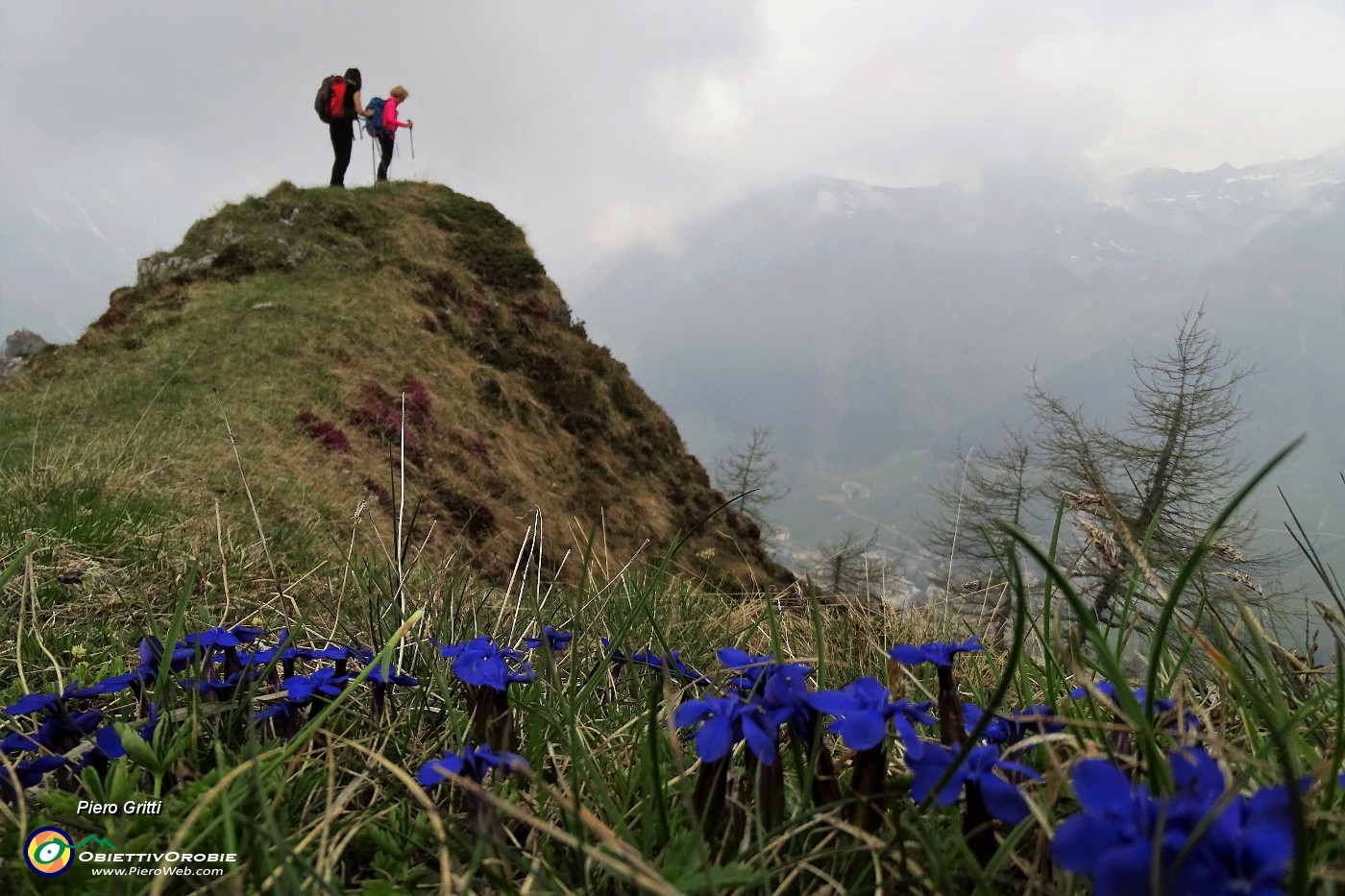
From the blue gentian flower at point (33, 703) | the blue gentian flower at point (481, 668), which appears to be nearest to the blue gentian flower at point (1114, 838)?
the blue gentian flower at point (481, 668)

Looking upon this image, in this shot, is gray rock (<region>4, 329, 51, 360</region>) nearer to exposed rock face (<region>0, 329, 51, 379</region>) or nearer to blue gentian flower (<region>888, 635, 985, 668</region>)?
exposed rock face (<region>0, 329, 51, 379</region>)

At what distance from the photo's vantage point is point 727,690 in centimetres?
142

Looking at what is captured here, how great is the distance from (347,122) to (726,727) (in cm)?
1866

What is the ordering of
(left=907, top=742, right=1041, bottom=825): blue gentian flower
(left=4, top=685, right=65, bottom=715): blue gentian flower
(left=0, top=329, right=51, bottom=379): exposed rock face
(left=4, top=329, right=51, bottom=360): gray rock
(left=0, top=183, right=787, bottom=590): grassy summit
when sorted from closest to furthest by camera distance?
(left=907, top=742, right=1041, bottom=825): blue gentian flower < (left=4, top=685, right=65, bottom=715): blue gentian flower < (left=0, top=183, right=787, bottom=590): grassy summit < (left=0, top=329, right=51, bottom=379): exposed rock face < (left=4, top=329, right=51, bottom=360): gray rock

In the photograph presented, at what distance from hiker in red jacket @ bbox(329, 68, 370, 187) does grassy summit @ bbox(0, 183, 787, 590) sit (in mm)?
1185

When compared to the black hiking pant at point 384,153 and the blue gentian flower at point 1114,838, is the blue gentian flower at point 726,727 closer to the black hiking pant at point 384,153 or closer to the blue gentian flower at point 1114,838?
the blue gentian flower at point 1114,838

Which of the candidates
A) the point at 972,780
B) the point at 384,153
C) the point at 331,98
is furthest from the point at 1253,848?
the point at 384,153

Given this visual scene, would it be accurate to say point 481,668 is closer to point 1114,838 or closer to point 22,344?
point 1114,838

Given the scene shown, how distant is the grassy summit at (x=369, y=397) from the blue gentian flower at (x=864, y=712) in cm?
413

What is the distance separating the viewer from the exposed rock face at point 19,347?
13562 mm

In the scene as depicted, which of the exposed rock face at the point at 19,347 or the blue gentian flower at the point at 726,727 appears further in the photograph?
the exposed rock face at the point at 19,347

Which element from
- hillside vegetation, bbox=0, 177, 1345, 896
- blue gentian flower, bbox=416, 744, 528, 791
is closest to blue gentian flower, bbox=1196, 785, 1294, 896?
hillside vegetation, bbox=0, 177, 1345, 896

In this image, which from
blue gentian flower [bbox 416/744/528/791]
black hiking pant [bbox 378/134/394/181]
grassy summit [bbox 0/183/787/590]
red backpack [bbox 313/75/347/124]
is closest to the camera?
blue gentian flower [bbox 416/744/528/791]

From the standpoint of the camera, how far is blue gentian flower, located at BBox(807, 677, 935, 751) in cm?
A: 68
